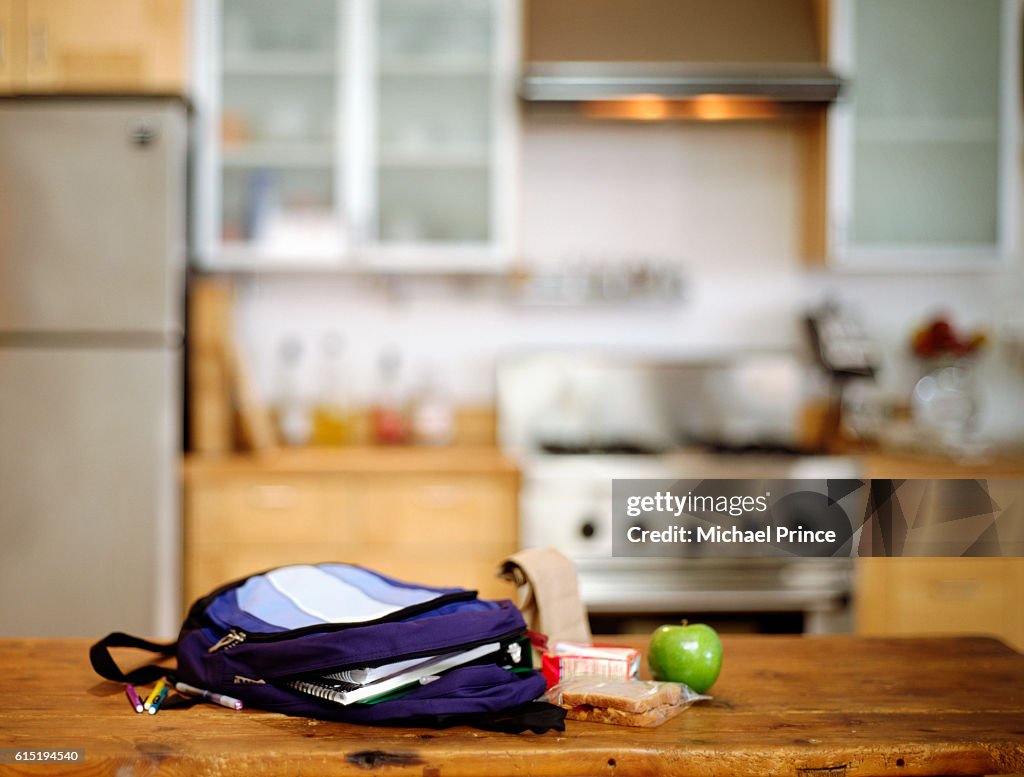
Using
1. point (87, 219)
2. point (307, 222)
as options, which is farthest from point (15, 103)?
point (307, 222)

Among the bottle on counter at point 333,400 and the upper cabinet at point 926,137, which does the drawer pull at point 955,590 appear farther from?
the bottle on counter at point 333,400

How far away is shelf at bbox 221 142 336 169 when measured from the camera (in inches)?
128

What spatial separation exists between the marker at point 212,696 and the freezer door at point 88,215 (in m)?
1.86

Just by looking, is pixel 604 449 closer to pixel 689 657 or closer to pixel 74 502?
pixel 74 502

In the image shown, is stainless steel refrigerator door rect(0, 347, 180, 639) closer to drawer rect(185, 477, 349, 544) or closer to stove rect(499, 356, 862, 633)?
drawer rect(185, 477, 349, 544)

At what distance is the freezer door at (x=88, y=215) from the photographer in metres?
2.88

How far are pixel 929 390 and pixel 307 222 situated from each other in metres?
2.25

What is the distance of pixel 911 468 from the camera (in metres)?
3.02

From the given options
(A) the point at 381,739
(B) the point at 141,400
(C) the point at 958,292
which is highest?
(C) the point at 958,292

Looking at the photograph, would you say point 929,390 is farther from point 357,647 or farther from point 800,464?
point 357,647

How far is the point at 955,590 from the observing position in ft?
9.87

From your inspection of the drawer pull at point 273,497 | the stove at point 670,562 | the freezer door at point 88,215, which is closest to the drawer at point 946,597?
the stove at point 670,562

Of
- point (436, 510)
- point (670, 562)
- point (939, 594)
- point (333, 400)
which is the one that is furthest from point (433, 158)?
point (939, 594)

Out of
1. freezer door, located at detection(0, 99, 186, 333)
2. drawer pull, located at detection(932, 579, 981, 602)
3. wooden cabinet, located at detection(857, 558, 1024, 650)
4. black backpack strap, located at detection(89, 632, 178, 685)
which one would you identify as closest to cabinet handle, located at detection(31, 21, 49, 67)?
freezer door, located at detection(0, 99, 186, 333)
